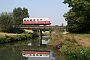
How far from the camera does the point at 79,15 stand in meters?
47.3

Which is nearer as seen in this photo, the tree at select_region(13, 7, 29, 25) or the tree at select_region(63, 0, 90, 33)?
the tree at select_region(63, 0, 90, 33)

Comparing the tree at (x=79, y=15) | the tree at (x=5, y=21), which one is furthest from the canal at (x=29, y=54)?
the tree at (x=5, y=21)

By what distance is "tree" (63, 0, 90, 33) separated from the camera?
4212 centimetres

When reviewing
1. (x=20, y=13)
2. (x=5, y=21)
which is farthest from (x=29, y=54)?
(x=20, y=13)

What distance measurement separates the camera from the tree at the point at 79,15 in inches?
1658

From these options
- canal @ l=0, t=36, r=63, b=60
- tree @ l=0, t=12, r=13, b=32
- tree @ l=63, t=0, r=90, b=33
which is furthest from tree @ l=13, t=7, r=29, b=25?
canal @ l=0, t=36, r=63, b=60

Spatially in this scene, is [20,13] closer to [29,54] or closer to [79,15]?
[79,15]

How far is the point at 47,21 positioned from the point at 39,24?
10.9ft

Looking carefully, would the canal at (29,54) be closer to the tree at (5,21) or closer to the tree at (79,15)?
the tree at (79,15)

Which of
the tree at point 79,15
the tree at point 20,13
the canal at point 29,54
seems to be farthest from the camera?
the tree at point 20,13

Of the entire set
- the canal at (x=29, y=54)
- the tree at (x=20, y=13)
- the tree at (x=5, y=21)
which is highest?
the tree at (x=20, y=13)

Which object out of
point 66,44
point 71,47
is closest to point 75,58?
point 71,47

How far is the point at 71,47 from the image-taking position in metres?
23.1

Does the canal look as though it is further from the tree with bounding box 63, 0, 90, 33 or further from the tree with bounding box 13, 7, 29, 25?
the tree with bounding box 13, 7, 29, 25
